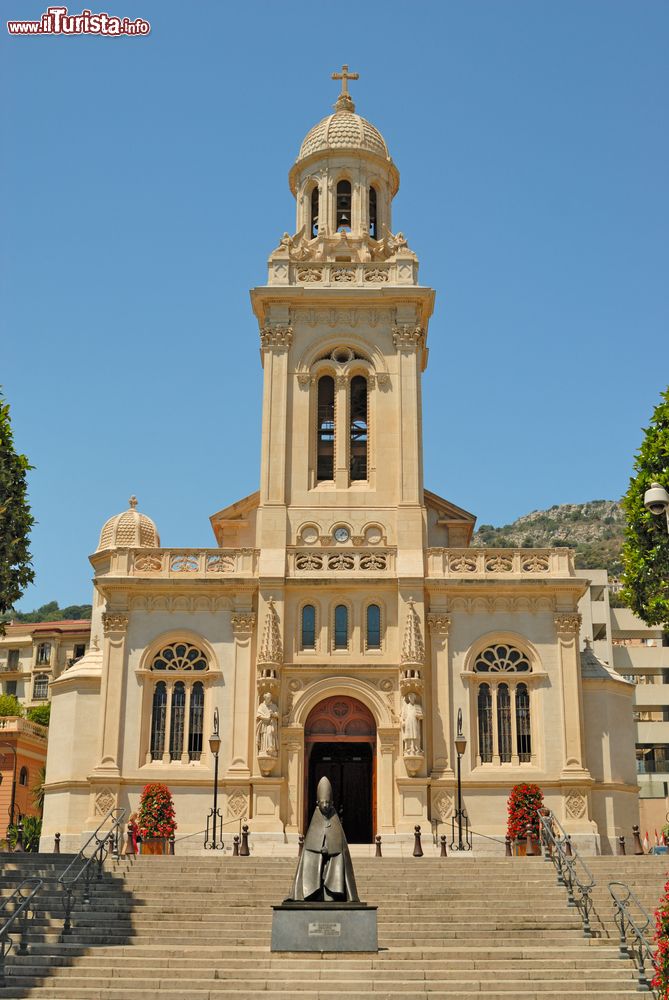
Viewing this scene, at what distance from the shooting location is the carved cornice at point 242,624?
42312 mm

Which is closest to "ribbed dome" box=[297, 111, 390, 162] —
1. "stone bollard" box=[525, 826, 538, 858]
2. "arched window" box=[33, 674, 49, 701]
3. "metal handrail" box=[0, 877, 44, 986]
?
"stone bollard" box=[525, 826, 538, 858]

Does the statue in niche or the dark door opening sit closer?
the statue in niche

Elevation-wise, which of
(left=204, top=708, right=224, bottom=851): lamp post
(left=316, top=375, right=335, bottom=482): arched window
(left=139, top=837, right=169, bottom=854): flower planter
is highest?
(left=316, top=375, right=335, bottom=482): arched window

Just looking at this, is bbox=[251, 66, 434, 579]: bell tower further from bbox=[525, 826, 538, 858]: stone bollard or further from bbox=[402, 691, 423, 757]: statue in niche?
bbox=[525, 826, 538, 858]: stone bollard

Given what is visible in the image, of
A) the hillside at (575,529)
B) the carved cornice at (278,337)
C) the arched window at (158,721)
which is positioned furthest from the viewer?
the hillside at (575,529)

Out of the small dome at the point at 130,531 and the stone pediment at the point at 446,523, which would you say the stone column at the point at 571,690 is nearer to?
the stone pediment at the point at 446,523

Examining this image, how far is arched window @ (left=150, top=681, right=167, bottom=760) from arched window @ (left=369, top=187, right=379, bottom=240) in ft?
64.9

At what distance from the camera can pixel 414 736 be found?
1571 inches

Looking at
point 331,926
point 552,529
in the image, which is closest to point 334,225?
point 331,926

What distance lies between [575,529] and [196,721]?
5869 inches

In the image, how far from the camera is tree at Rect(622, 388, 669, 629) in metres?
35.0

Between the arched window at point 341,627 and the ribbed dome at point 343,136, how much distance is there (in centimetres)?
1883

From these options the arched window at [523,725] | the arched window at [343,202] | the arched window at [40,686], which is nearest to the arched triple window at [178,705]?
the arched window at [523,725]

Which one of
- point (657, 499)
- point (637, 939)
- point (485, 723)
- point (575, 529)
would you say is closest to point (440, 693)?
point (485, 723)
